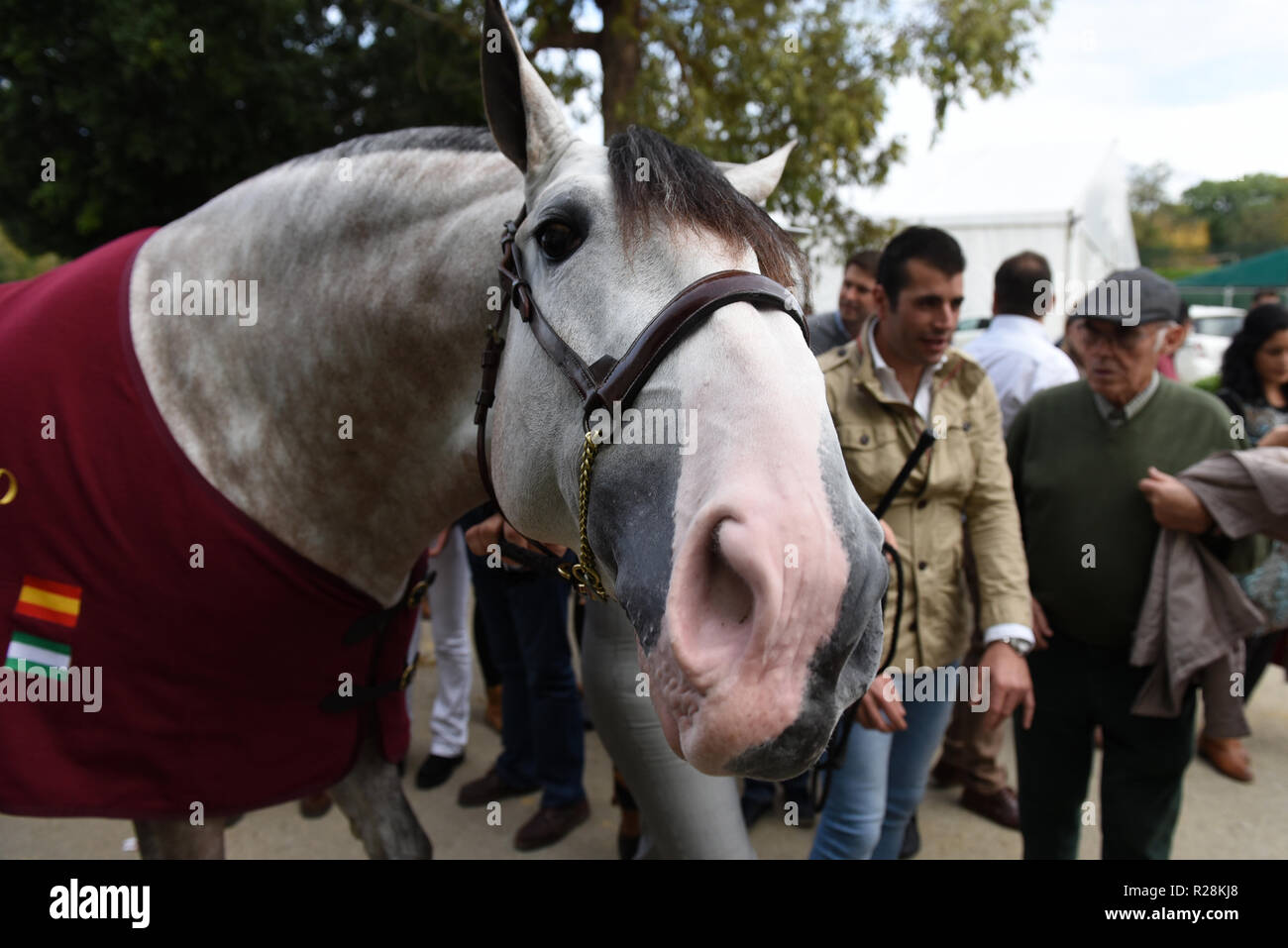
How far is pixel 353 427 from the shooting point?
6.04 ft

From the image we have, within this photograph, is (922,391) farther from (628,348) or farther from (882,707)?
(628,348)

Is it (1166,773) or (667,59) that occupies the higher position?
(667,59)

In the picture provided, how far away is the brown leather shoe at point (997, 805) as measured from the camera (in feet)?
12.4

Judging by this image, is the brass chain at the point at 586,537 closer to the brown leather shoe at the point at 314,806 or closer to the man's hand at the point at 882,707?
the man's hand at the point at 882,707

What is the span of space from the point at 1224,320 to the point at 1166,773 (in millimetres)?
19316

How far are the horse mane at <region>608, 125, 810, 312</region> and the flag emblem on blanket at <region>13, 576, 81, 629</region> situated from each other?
1404 millimetres

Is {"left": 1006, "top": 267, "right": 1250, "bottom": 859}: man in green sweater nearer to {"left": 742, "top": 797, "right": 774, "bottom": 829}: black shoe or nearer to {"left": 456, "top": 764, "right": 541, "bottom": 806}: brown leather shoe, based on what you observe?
{"left": 742, "top": 797, "right": 774, "bottom": 829}: black shoe

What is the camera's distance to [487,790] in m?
3.89

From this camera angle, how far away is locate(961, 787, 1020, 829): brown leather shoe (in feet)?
12.4

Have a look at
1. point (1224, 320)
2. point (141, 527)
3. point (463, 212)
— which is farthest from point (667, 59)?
point (1224, 320)

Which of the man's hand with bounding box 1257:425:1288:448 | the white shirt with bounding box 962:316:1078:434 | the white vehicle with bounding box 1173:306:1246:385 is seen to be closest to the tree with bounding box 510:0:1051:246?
the white shirt with bounding box 962:316:1078:434
